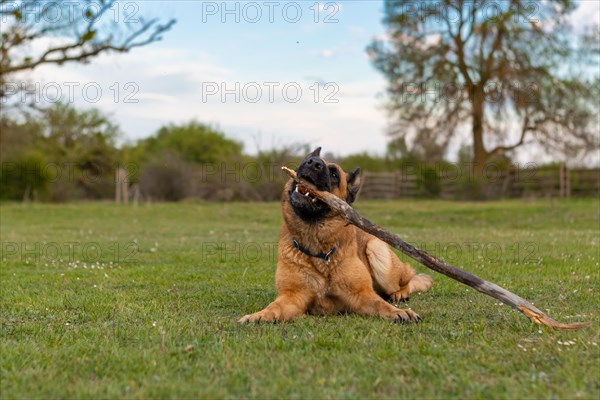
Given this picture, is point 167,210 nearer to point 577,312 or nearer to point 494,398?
point 577,312

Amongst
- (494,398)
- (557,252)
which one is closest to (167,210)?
(557,252)

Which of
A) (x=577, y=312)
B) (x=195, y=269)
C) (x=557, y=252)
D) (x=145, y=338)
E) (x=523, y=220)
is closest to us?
(x=145, y=338)

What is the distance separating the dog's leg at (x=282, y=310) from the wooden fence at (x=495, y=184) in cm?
3132

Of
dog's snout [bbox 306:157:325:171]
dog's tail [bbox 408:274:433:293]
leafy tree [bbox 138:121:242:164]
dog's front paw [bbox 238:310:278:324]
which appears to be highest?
leafy tree [bbox 138:121:242:164]

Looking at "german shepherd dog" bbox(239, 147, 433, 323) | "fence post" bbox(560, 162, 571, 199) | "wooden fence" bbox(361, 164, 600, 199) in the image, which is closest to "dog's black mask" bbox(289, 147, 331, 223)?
"german shepherd dog" bbox(239, 147, 433, 323)

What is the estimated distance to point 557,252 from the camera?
1138 centimetres

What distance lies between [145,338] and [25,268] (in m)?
6.05

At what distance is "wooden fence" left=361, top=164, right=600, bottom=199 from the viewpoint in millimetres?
34469

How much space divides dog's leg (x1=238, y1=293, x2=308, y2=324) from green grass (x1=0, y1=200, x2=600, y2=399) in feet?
0.43

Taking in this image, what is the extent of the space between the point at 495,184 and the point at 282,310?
33634 mm

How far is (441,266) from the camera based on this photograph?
548cm

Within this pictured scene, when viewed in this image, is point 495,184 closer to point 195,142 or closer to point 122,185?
point 122,185

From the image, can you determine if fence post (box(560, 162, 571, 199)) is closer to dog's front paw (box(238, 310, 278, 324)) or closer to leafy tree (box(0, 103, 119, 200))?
leafy tree (box(0, 103, 119, 200))

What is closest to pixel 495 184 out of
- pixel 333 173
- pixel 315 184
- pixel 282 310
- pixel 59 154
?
pixel 59 154
